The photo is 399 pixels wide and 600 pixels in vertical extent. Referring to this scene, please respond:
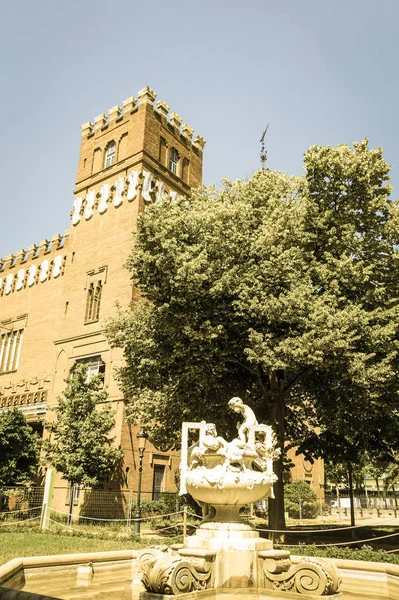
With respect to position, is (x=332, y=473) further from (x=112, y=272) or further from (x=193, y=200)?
(x=193, y=200)

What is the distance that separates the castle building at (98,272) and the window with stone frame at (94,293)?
0.07 m

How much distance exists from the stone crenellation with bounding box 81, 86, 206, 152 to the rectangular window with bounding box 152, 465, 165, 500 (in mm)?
21259

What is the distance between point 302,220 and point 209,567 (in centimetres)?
1191

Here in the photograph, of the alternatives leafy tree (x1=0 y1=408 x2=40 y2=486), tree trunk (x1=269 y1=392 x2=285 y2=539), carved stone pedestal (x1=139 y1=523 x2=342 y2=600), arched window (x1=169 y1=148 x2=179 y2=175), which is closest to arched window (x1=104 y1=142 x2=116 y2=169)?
arched window (x1=169 y1=148 x2=179 y2=175)

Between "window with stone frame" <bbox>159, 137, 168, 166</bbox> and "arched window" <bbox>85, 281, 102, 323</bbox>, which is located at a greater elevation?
"window with stone frame" <bbox>159, 137, 168, 166</bbox>

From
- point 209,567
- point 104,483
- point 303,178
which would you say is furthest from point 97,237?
point 209,567

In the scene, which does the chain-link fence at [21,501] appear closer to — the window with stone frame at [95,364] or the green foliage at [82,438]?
the green foliage at [82,438]

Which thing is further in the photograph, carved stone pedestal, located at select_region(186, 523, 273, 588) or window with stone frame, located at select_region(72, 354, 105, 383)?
window with stone frame, located at select_region(72, 354, 105, 383)

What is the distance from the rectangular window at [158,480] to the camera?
26359 mm

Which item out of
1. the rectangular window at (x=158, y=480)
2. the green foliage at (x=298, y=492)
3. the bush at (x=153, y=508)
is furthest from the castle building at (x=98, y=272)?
the green foliage at (x=298, y=492)

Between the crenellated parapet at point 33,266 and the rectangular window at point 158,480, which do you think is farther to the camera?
the crenellated parapet at point 33,266

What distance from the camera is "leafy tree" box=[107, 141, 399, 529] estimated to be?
14.4 metres

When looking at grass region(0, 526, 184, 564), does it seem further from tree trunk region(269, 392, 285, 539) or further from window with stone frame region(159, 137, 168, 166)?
window with stone frame region(159, 137, 168, 166)

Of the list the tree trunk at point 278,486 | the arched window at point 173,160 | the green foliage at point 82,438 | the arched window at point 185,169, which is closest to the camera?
the tree trunk at point 278,486
